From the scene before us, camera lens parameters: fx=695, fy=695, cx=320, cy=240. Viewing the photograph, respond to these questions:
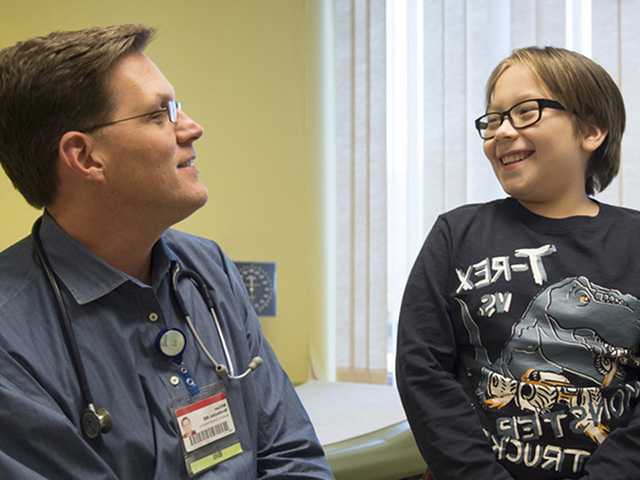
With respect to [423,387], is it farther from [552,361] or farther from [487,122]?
[487,122]

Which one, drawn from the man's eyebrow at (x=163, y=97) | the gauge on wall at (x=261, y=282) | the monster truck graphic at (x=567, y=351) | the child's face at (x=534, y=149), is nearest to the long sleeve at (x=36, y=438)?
the man's eyebrow at (x=163, y=97)

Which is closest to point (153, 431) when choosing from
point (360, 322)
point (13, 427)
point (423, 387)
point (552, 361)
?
point (13, 427)

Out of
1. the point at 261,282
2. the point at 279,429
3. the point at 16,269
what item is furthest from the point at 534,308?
the point at 261,282

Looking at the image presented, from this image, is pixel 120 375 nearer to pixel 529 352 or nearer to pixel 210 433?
pixel 210 433

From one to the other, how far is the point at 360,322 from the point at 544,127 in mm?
1715

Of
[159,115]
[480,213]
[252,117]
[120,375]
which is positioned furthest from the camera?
[252,117]

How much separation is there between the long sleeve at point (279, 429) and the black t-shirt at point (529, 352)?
0.20 metres

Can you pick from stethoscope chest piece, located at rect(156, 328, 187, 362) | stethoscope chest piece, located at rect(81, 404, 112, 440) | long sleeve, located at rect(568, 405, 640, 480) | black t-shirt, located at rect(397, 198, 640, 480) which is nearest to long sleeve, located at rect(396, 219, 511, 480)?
black t-shirt, located at rect(397, 198, 640, 480)

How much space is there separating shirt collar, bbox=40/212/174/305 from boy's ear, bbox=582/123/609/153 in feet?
2.73

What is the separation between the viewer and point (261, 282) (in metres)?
2.74

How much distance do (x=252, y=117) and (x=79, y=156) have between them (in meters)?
1.79

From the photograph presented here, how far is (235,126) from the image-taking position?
9.51 feet

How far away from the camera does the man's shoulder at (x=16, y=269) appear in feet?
3.46

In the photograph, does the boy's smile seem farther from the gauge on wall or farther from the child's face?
the gauge on wall
